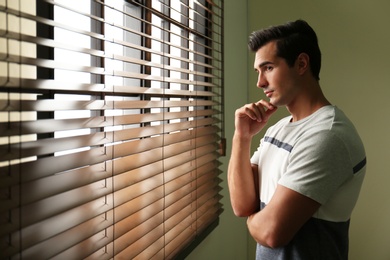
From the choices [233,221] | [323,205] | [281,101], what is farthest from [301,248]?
[233,221]

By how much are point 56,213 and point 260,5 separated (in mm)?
2439

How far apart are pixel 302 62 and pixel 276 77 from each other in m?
0.10

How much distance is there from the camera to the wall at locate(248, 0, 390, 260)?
263cm

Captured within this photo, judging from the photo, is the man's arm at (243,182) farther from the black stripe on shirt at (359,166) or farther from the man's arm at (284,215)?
the black stripe on shirt at (359,166)

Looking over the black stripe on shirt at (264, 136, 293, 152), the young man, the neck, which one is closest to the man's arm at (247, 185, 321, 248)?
the young man

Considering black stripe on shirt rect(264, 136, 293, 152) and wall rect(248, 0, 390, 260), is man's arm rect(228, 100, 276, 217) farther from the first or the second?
wall rect(248, 0, 390, 260)

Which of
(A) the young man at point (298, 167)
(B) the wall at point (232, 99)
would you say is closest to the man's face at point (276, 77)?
(A) the young man at point (298, 167)

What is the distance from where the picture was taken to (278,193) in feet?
3.40

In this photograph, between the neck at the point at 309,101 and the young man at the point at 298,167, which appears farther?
the neck at the point at 309,101

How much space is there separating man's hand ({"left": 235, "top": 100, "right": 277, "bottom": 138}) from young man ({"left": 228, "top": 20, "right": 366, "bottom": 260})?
9cm

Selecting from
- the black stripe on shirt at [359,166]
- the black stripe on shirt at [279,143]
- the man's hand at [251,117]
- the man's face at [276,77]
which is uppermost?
the man's face at [276,77]

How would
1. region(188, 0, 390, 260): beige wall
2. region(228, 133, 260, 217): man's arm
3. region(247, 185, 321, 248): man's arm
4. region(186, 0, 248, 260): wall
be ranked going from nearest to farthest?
region(247, 185, 321, 248): man's arm
region(228, 133, 260, 217): man's arm
region(186, 0, 248, 260): wall
region(188, 0, 390, 260): beige wall

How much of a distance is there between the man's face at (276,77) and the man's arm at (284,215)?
1.12ft

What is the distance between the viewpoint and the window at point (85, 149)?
755 mm
